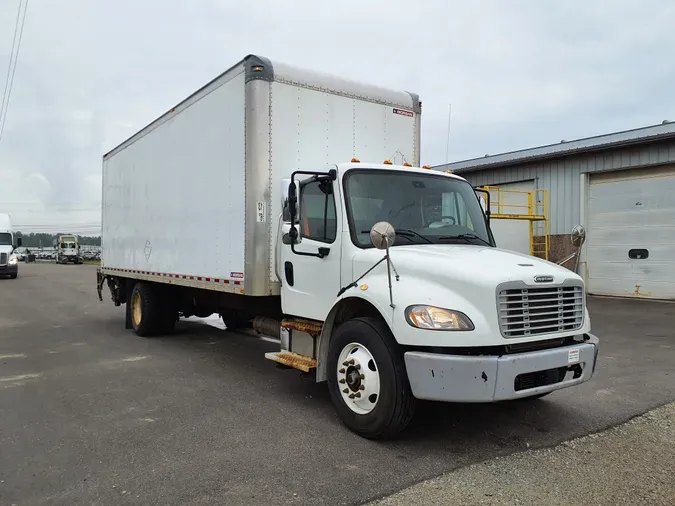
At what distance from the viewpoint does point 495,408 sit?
5605mm

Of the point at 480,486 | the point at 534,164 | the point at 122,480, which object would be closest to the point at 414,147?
the point at 480,486

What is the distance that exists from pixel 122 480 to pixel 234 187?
3639 mm

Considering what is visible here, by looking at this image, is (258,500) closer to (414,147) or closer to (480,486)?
(480,486)

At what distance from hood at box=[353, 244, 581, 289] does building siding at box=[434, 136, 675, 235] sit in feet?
41.0

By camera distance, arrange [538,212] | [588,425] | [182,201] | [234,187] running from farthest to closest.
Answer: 1. [538,212]
2. [182,201]
3. [234,187]
4. [588,425]

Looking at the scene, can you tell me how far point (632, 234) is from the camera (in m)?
15.8

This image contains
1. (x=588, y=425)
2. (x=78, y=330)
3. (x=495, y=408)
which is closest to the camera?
(x=588, y=425)

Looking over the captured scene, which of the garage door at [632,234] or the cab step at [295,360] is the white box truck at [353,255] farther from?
the garage door at [632,234]

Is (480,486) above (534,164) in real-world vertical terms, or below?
below

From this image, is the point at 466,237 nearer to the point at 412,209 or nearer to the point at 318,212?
the point at 412,209

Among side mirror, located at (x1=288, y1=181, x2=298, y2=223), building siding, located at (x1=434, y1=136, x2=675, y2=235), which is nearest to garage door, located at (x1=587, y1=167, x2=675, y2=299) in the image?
building siding, located at (x1=434, y1=136, x2=675, y2=235)

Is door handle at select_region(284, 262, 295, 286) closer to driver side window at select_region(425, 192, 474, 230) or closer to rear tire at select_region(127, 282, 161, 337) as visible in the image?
driver side window at select_region(425, 192, 474, 230)

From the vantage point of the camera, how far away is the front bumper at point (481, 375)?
4062 mm

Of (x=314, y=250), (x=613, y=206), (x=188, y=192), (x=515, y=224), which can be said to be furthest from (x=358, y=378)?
(x=515, y=224)
